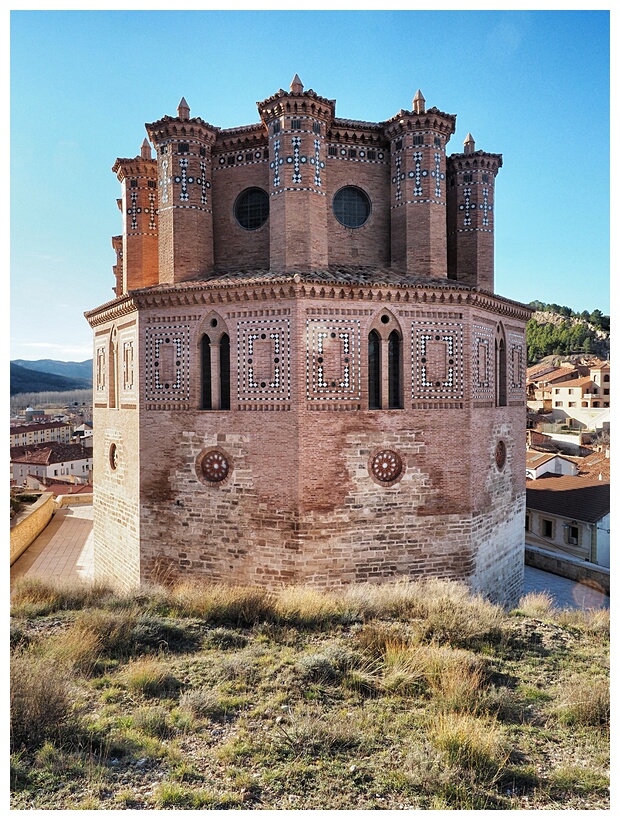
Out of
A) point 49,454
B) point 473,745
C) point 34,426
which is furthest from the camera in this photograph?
point 34,426

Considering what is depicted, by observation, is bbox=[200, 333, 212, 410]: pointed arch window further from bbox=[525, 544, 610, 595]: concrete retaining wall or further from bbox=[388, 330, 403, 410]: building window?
bbox=[525, 544, 610, 595]: concrete retaining wall

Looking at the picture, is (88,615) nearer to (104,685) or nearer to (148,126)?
(104,685)

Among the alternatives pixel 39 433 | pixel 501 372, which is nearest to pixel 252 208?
pixel 501 372

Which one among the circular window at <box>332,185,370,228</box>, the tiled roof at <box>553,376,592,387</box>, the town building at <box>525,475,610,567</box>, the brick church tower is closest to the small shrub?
the brick church tower

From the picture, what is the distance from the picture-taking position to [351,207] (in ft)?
42.5

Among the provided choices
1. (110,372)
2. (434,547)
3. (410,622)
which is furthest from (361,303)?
(110,372)

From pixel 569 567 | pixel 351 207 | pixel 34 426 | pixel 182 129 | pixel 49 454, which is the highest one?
pixel 182 129

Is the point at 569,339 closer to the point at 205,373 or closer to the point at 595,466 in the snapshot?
the point at 595,466

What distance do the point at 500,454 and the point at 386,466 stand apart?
384cm

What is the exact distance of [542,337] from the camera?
88562 mm

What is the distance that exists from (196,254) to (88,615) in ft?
28.2

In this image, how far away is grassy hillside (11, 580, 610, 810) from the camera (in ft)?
14.2

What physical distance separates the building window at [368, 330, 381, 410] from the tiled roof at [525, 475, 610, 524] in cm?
1275

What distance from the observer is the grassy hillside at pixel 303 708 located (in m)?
4.32
